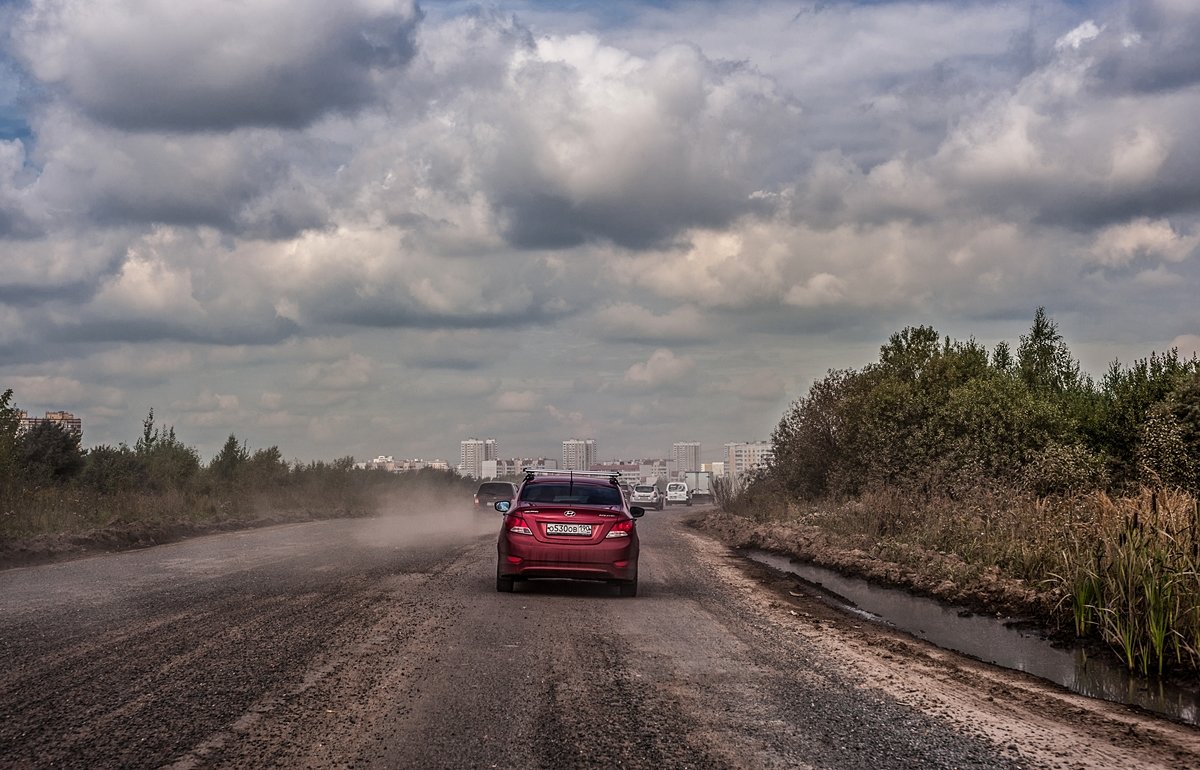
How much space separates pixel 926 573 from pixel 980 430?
10.6 meters

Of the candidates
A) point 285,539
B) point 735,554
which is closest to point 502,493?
point 285,539

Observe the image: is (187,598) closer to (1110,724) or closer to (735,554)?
(1110,724)

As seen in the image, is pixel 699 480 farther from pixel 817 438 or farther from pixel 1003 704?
pixel 1003 704

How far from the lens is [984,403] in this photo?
25812mm

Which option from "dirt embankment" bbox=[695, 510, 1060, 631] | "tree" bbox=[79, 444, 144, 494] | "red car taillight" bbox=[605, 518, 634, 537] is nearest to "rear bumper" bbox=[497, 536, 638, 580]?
"red car taillight" bbox=[605, 518, 634, 537]

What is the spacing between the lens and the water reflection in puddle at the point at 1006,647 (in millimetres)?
8281

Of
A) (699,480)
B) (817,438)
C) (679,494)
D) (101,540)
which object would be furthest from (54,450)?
(699,480)

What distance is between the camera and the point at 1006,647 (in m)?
10.9

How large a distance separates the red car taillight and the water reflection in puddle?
3.36 metres

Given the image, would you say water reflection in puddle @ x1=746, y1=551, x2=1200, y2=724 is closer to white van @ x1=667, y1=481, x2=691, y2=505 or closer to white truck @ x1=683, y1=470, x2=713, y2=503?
white van @ x1=667, y1=481, x2=691, y2=505

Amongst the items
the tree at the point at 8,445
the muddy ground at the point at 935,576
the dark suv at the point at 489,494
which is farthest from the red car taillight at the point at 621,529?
the dark suv at the point at 489,494

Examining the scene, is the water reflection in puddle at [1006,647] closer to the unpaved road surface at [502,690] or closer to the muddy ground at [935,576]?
the muddy ground at [935,576]

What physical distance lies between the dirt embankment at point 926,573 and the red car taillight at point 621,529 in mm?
4937

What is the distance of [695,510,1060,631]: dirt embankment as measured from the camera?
1282 centimetres
